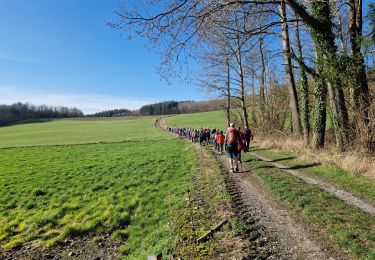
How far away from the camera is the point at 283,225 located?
227 inches

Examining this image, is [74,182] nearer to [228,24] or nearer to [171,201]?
[171,201]

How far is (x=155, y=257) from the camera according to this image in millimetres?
3051

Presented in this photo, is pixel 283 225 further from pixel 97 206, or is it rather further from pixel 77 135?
pixel 77 135

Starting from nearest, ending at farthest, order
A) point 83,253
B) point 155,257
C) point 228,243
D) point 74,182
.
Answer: point 155,257, point 228,243, point 83,253, point 74,182

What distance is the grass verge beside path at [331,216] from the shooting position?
475cm

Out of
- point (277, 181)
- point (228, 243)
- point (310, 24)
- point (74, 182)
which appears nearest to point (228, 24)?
point (310, 24)

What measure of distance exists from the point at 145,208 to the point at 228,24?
6873 millimetres

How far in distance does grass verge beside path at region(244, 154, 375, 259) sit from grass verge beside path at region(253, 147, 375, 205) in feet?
2.62

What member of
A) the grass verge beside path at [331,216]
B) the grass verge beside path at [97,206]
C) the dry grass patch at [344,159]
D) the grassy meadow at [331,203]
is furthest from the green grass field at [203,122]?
the grass verge beside path at [331,216]

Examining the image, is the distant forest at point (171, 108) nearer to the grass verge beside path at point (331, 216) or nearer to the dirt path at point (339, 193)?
the dirt path at point (339, 193)

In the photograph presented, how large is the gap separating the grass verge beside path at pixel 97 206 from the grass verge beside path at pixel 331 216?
2.93 meters

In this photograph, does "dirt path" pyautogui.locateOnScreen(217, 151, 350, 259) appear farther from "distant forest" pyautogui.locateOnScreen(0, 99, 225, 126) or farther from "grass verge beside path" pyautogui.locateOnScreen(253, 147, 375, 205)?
"distant forest" pyautogui.locateOnScreen(0, 99, 225, 126)

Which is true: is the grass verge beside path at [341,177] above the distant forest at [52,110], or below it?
below

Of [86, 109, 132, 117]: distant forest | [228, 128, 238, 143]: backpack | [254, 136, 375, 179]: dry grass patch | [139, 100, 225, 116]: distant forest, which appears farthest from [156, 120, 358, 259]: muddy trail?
[86, 109, 132, 117]: distant forest
